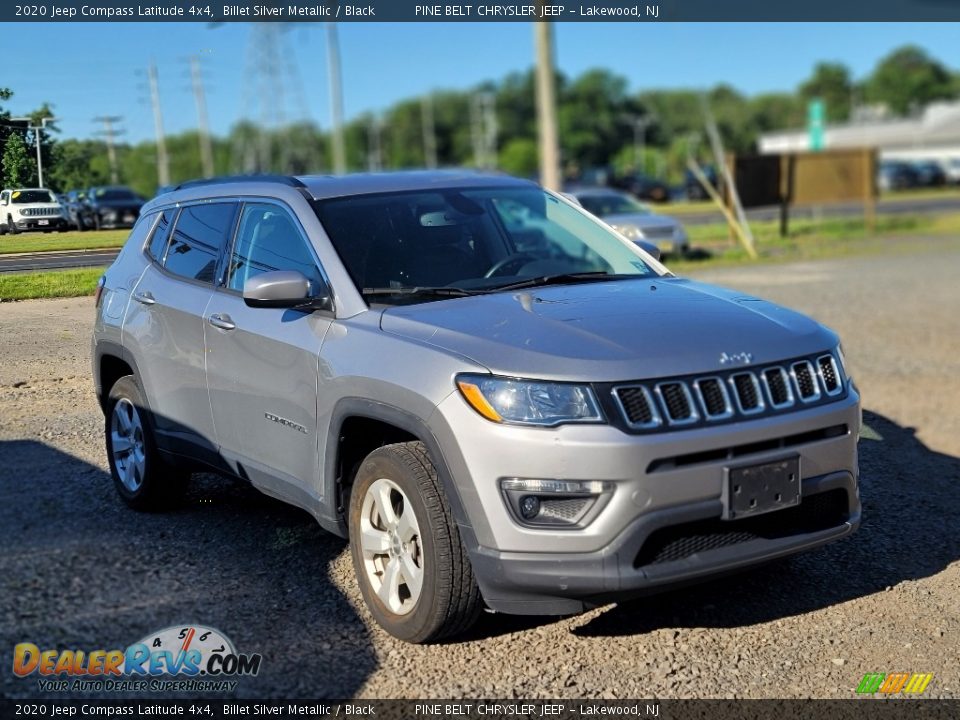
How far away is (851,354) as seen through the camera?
11.4 m

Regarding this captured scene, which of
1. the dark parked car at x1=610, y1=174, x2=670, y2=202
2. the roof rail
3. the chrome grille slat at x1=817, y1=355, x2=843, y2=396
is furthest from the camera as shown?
the dark parked car at x1=610, y1=174, x2=670, y2=202

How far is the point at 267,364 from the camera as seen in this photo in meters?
4.88

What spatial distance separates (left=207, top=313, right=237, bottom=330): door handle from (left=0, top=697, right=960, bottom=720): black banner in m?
1.72

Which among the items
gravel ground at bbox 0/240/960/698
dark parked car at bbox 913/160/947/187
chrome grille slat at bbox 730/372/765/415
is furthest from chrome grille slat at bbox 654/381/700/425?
dark parked car at bbox 913/160/947/187

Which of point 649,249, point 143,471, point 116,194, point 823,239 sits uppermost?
point 116,194

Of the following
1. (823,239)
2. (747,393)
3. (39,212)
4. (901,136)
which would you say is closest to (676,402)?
(747,393)

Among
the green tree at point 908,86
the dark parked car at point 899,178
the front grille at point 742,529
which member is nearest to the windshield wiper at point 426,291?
the front grille at point 742,529

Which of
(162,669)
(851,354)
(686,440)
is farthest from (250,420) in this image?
(851,354)

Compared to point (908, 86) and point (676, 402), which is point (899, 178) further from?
point (908, 86)

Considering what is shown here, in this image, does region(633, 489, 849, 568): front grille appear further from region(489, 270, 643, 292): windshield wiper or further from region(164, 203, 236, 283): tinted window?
region(164, 203, 236, 283): tinted window

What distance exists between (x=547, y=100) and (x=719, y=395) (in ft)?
56.5

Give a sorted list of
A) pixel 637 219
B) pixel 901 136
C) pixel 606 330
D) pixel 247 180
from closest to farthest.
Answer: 1. pixel 606 330
2. pixel 247 180
3. pixel 637 219
4. pixel 901 136

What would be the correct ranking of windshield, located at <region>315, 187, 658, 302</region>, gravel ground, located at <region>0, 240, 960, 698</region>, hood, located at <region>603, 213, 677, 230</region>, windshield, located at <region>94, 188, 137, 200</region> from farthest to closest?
hood, located at <region>603, 213, 677, 230</region>, windshield, located at <region>94, 188, 137, 200</region>, windshield, located at <region>315, 187, 658, 302</region>, gravel ground, located at <region>0, 240, 960, 698</region>

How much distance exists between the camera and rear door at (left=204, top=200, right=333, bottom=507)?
471 centimetres
